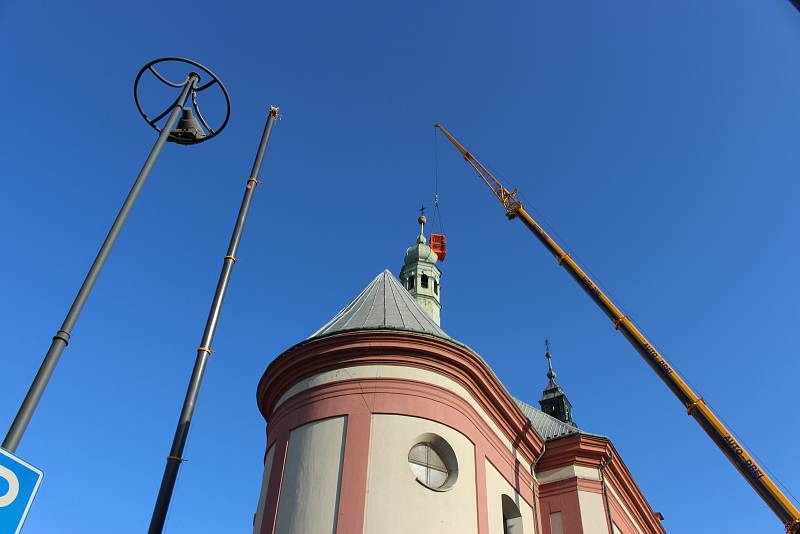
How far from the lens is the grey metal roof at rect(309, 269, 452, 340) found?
16.0 metres

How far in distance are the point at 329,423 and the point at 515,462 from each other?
6005mm

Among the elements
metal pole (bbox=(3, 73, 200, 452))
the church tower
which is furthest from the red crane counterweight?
metal pole (bbox=(3, 73, 200, 452))

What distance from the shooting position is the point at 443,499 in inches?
522

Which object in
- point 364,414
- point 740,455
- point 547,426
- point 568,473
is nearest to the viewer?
point 364,414

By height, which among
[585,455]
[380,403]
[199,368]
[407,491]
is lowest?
[199,368]

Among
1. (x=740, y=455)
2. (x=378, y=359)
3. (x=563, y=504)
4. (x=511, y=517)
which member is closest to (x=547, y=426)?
(x=563, y=504)

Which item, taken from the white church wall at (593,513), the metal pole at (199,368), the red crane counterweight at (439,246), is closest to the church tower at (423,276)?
the red crane counterweight at (439,246)

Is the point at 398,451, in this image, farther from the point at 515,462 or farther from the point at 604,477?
the point at 604,477

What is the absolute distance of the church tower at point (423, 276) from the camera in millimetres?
33344

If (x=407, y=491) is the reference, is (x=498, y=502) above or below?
above

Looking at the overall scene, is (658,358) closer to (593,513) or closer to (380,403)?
(593,513)

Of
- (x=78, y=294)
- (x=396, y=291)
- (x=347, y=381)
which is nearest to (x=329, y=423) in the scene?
(x=347, y=381)

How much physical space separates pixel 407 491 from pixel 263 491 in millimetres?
3678

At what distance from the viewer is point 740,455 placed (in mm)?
16219
